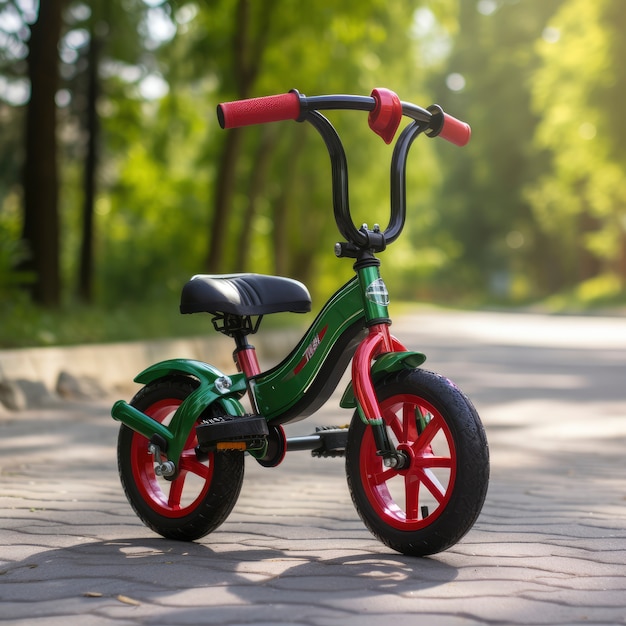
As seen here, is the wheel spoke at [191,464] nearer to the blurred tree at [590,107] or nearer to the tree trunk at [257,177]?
the tree trunk at [257,177]

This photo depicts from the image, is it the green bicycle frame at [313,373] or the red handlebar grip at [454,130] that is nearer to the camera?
the green bicycle frame at [313,373]

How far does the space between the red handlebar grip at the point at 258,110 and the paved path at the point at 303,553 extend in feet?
4.99

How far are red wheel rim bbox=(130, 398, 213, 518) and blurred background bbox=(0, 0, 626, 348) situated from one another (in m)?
6.84

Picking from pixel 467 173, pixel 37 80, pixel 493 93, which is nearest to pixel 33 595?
pixel 37 80

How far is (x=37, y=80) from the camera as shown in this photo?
15.0 meters

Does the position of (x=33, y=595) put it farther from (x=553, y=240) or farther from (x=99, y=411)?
(x=553, y=240)

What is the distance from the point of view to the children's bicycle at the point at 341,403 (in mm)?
4207

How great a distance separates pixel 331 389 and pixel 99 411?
584 cm

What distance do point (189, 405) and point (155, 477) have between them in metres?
0.41

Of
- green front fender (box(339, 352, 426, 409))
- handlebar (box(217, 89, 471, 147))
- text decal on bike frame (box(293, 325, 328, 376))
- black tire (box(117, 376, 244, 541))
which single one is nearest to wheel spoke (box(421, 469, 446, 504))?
green front fender (box(339, 352, 426, 409))

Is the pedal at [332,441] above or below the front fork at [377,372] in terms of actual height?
below

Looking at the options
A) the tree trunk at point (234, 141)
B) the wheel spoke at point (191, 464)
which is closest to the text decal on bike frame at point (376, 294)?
the wheel spoke at point (191, 464)

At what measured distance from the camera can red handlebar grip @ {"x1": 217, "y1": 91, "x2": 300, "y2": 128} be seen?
4.17 m

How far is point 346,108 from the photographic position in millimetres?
4383
